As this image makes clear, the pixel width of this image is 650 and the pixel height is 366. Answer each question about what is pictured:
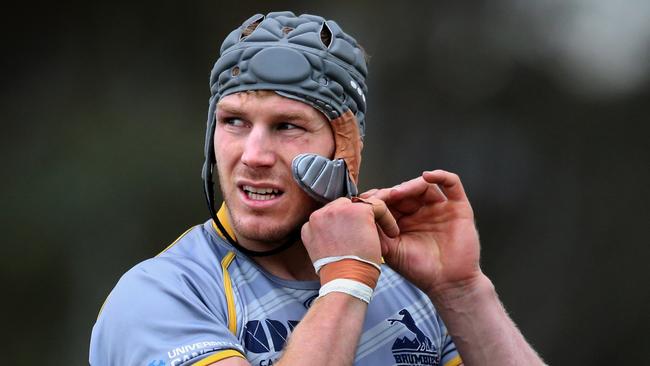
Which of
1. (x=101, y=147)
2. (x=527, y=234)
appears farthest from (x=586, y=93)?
(x=101, y=147)

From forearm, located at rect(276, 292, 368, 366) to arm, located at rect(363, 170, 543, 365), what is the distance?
34 cm

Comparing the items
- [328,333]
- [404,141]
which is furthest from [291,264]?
[404,141]

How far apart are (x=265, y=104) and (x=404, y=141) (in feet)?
8.86

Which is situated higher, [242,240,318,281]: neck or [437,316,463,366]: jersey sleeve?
[242,240,318,281]: neck

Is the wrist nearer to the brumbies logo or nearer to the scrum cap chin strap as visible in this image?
the brumbies logo

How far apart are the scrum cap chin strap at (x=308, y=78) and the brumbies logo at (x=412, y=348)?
14.9 inches

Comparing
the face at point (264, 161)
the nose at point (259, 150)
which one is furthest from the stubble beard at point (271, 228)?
the nose at point (259, 150)

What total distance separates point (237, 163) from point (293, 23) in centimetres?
43

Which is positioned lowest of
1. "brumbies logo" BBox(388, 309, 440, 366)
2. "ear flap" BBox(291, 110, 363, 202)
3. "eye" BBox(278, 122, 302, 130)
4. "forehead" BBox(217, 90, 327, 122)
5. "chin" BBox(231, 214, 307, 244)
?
"brumbies logo" BBox(388, 309, 440, 366)

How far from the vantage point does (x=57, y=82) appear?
538cm

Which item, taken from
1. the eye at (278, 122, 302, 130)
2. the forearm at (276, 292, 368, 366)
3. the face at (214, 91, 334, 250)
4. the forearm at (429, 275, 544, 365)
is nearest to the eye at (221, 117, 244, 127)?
the face at (214, 91, 334, 250)

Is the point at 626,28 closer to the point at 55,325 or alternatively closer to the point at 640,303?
the point at 640,303

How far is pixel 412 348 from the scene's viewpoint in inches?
107

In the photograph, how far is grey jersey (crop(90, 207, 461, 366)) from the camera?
235 centimetres
